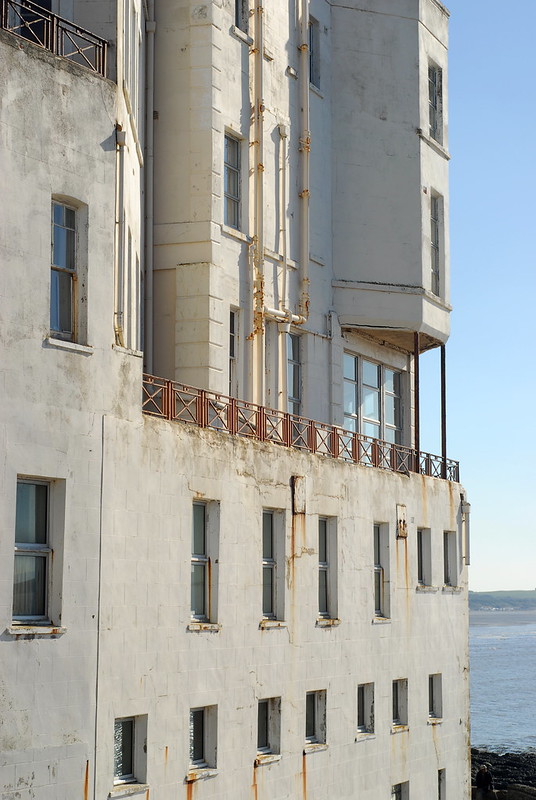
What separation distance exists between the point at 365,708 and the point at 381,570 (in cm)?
343

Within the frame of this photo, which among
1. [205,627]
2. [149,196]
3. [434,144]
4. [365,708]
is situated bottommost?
[365,708]

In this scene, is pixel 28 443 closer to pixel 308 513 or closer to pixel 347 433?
pixel 308 513

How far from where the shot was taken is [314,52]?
35875mm

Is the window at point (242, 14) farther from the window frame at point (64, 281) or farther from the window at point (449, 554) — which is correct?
the window at point (449, 554)

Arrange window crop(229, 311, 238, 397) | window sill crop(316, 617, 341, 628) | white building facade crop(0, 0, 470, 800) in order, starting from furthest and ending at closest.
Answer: window crop(229, 311, 238, 397) < window sill crop(316, 617, 341, 628) < white building facade crop(0, 0, 470, 800)

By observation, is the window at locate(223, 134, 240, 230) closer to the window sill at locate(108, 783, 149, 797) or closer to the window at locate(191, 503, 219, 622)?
the window at locate(191, 503, 219, 622)

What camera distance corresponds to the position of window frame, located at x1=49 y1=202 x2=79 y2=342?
20609 mm

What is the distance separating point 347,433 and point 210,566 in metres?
7.92

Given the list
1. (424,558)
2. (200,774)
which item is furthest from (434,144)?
(200,774)

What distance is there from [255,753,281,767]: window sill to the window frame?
9.22 metres

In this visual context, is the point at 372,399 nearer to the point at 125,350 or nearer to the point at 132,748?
the point at 125,350

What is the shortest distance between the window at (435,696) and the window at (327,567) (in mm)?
6159

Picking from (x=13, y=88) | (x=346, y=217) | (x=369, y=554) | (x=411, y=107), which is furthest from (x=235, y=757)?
(x=411, y=107)

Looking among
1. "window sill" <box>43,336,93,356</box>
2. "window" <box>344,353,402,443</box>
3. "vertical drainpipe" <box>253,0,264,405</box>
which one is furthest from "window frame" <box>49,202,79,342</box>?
"window" <box>344,353,402,443</box>
